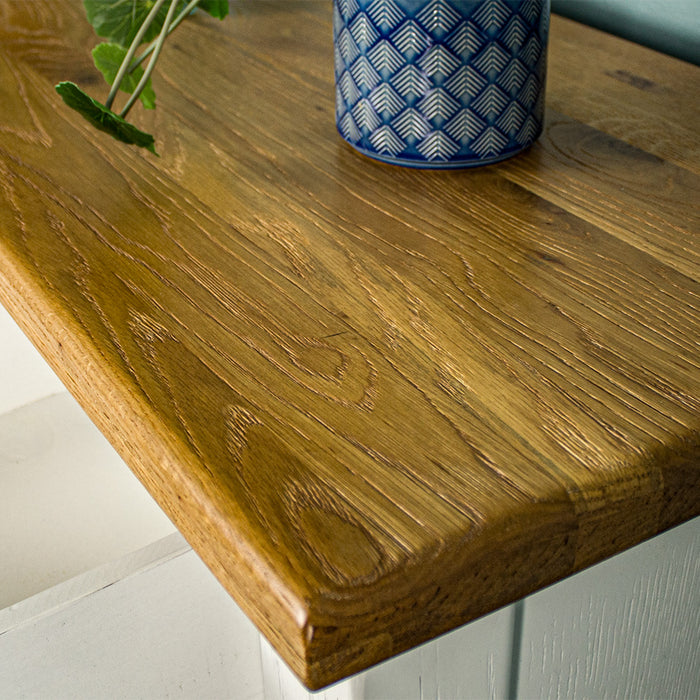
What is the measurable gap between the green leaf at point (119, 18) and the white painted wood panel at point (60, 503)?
0.40m

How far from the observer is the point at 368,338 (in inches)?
15.2

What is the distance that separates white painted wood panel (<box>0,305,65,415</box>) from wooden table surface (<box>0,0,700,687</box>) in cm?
27

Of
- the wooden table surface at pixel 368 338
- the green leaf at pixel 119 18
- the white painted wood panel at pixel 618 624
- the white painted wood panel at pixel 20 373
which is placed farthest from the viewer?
the white painted wood panel at pixel 20 373

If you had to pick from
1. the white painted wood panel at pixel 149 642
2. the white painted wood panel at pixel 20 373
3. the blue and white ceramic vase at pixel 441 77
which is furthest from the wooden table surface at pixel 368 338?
the white painted wood panel at pixel 20 373

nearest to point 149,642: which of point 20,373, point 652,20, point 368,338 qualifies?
point 368,338

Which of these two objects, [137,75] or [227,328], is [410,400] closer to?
[227,328]

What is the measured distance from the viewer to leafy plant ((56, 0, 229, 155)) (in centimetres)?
48

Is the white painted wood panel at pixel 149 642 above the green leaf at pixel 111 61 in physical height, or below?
below

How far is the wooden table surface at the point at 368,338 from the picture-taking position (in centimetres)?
29

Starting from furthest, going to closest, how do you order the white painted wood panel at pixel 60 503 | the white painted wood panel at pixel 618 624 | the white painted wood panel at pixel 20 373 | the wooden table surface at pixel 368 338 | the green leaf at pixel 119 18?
the white painted wood panel at pixel 20 373, the white painted wood panel at pixel 60 503, the green leaf at pixel 119 18, the white painted wood panel at pixel 618 624, the wooden table surface at pixel 368 338

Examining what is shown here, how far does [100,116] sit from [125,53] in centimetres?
6

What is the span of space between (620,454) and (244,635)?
294 millimetres

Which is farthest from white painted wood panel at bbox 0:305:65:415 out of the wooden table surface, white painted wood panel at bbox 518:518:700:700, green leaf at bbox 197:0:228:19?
white painted wood panel at bbox 518:518:700:700

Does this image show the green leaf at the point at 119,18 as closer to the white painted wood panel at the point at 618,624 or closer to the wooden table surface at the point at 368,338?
the wooden table surface at the point at 368,338
